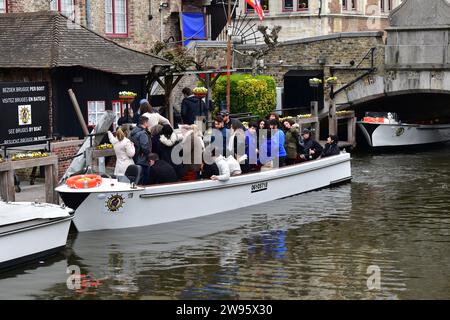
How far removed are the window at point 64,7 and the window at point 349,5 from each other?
17522 mm

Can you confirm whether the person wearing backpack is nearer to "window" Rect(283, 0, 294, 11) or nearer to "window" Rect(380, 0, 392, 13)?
"window" Rect(283, 0, 294, 11)

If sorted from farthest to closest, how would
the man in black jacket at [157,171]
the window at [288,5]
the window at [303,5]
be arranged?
the window at [288,5], the window at [303,5], the man in black jacket at [157,171]

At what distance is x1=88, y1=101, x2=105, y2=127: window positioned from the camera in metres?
25.9

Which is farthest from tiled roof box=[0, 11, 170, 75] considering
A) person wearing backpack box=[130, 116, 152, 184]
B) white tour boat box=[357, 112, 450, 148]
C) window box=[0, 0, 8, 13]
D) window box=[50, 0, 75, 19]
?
white tour boat box=[357, 112, 450, 148]

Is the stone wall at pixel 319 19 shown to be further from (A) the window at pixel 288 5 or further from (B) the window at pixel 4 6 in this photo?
(B) the window at pixel 4 6

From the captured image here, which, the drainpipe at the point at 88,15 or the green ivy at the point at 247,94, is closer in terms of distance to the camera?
the drainpipe at the point at 88,15

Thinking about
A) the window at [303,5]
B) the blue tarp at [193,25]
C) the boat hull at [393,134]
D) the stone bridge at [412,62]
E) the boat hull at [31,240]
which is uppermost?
the window at [303,5]

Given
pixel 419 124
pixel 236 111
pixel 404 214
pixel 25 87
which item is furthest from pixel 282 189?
pixel 419 124

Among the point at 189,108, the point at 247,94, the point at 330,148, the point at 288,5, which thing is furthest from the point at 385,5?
the point at 189,108

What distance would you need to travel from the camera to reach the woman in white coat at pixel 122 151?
20.5 meters

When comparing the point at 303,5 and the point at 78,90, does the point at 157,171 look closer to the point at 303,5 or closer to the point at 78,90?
the point at 78,90

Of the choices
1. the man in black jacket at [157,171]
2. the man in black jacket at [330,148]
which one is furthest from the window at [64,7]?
the man in black jacket at [157,171]

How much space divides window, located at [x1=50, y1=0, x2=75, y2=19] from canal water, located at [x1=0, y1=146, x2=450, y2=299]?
33.7 feet
